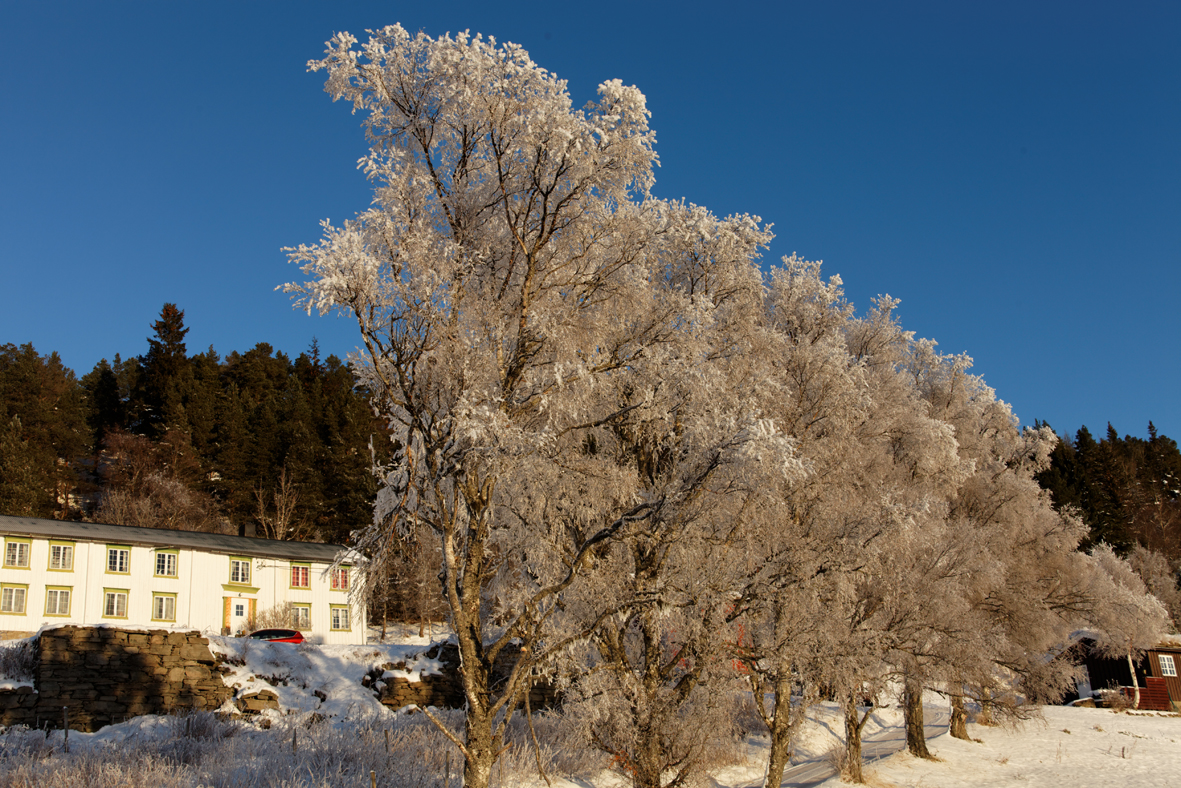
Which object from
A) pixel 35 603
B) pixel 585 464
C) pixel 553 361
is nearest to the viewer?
pixel 553 361

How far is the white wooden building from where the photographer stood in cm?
3177

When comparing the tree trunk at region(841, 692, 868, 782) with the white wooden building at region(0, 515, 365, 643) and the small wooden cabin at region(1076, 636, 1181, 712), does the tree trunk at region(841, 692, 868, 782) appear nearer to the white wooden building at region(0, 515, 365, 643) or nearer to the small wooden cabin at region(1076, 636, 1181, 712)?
the white wooden building at region(0, 515, 365, 643)

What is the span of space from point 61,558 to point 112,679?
760 inches

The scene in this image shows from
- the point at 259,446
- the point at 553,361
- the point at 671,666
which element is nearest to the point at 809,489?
the point at 671,666

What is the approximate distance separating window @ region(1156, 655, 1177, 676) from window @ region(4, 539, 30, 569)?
176ft

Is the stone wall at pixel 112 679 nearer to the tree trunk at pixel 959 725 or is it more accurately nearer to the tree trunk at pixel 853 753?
the tree trunk at pixel 853 753

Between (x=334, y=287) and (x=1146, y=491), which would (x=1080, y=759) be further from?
(x=1146, y=491)

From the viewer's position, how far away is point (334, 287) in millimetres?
7984

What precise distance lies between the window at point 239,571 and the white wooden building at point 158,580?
0.15 ft

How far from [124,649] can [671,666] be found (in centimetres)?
1329

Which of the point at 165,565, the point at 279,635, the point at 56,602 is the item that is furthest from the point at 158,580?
the point at 279,635

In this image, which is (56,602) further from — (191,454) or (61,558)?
(191,454)

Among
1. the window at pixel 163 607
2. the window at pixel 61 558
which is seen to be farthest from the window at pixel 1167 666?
the window at pixel 61 558

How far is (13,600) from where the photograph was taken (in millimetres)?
31328
